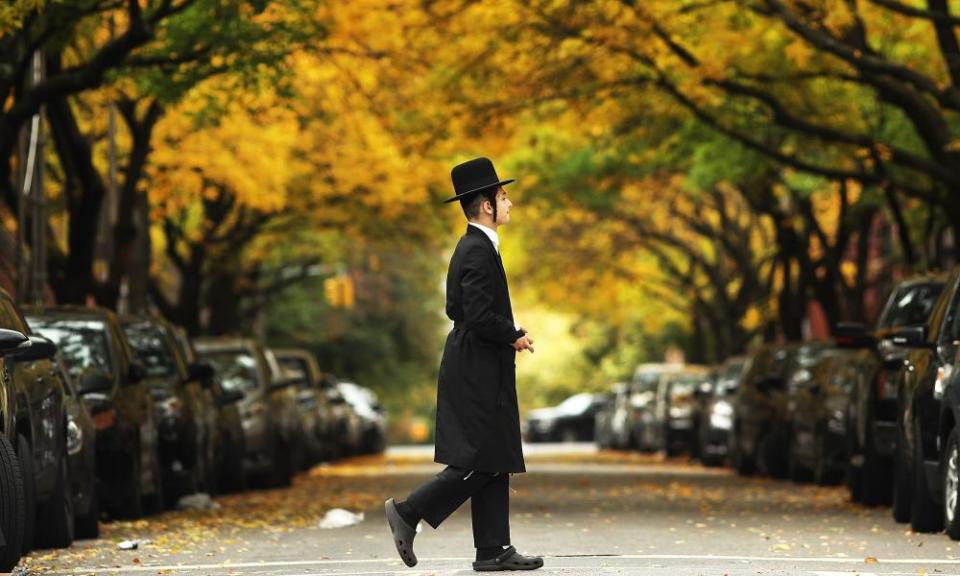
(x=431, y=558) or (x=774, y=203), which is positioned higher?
(x=774, y=203)

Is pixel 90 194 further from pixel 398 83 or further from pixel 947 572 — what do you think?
pixel 947 572

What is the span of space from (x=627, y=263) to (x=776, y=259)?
871 centimetres

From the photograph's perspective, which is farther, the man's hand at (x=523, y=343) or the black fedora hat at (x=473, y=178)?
the black fedora hat at (x=473, y=178)

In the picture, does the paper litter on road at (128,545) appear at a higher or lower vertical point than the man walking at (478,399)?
lower

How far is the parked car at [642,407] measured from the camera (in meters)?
44.1

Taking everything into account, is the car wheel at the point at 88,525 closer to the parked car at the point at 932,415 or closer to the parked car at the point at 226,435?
the parked car at the point at 932,415

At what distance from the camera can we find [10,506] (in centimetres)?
1096

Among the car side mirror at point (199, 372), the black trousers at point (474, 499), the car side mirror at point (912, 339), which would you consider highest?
the car side mirror at point (912, 339)

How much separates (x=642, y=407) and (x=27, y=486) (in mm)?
33643

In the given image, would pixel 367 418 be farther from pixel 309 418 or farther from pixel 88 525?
pixel 88 525

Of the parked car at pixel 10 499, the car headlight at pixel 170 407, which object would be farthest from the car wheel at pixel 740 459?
the parked car at pixel 10 499

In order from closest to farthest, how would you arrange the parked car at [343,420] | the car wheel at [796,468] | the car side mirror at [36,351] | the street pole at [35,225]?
the car side mirror at [36,351], the car wheel at [796,468], the street pole at [35,225], the parked car at [343,420]

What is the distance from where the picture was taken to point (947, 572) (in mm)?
11469

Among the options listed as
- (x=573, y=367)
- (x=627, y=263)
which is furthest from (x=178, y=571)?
(x=573, y=367)
